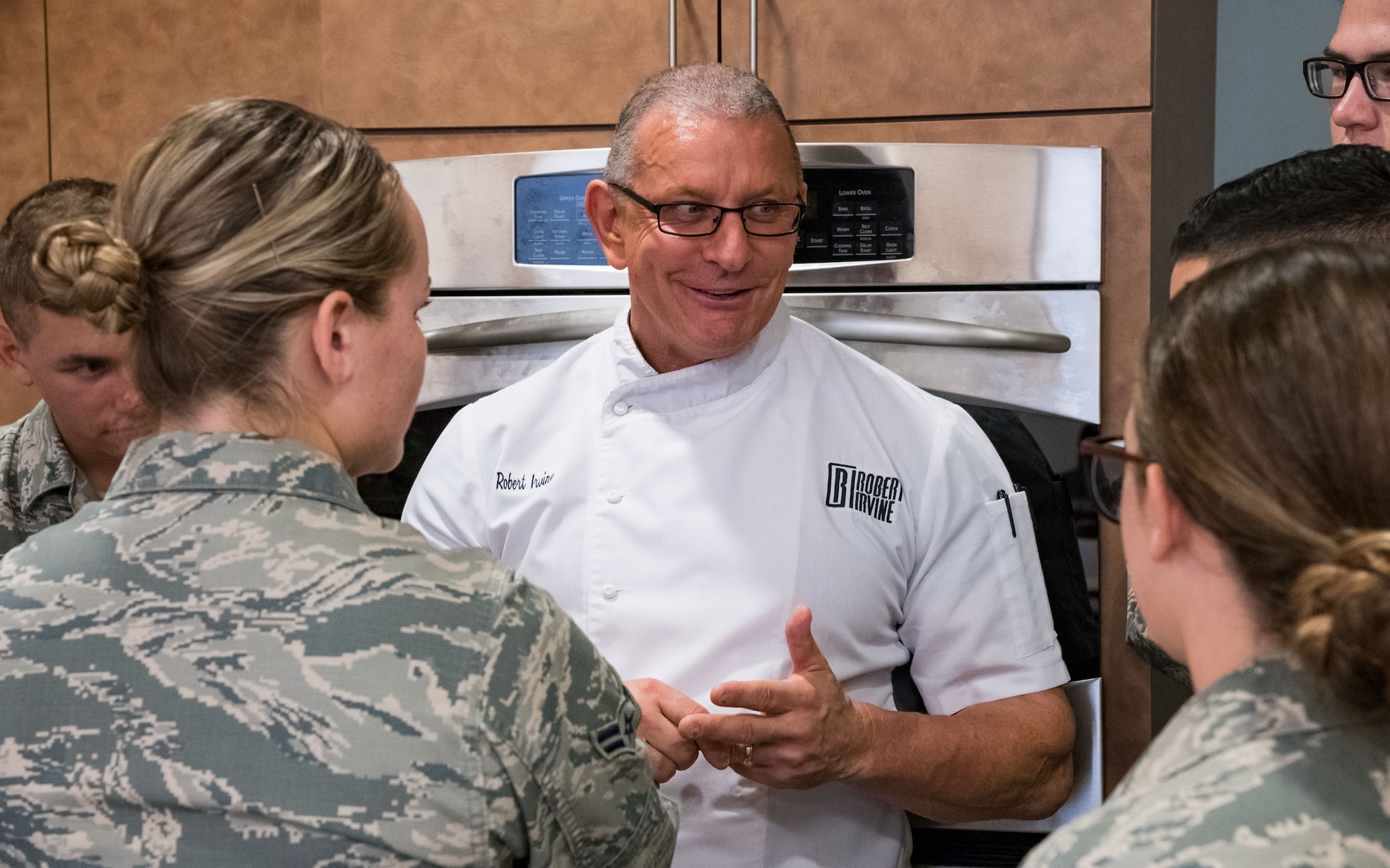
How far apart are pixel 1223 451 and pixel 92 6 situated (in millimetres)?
1650

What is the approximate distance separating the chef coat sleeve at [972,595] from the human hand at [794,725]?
0.48 feet

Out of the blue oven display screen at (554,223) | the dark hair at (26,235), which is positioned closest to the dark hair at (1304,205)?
the blue oven display screen at (554,223)

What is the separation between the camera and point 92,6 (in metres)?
1.69

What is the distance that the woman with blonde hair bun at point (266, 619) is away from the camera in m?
0.64

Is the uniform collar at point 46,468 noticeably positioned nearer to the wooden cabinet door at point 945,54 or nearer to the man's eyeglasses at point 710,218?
the man's eyeglasses at point 710,218

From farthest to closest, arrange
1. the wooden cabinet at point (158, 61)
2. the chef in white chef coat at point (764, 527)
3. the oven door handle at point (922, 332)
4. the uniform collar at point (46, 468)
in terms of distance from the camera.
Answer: the wooden cabinet at point (158, 61) → the oven door handle at point (922, 332) → the uniform collar at point (46, 468) → the chef in white chef coat at point (764, 527)

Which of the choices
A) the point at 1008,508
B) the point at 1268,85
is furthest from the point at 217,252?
the point at 1268,85

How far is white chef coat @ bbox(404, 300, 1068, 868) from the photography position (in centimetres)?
114

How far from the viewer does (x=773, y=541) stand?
1.17 metres

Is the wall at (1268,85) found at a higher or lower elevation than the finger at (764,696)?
higher

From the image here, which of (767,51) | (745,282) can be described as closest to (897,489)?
(745,282)

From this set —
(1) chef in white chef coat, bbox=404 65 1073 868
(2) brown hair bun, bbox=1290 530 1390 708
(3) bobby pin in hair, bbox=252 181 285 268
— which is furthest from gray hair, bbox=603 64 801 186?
(2) brown hair bun, bbox=1290 530 1390 708

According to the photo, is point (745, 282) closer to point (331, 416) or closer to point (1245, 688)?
point (331, 416)

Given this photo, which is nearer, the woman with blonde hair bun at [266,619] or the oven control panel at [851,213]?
the woman with blonde hair bun at [266,619]
